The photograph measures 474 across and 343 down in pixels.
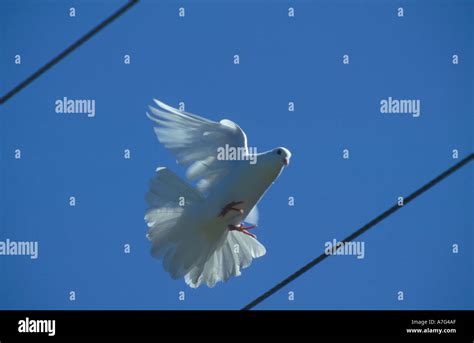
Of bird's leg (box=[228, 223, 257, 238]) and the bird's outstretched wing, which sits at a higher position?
the bird's outstretched wing

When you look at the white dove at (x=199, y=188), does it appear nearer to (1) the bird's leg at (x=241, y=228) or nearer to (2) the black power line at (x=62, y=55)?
(1) the bird's leg at (x=241, y=228)

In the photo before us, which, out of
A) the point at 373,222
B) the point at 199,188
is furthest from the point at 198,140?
the point at 373,222

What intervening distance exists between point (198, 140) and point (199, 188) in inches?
18.5

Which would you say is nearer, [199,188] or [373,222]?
[373,222]

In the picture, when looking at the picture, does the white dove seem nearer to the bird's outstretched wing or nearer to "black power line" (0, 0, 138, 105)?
the bird's outstretched wing

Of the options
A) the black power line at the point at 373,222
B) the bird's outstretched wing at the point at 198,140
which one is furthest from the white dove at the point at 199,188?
the black power line at the point at 373,222

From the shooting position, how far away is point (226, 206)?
10.1 m

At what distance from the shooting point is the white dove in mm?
10078

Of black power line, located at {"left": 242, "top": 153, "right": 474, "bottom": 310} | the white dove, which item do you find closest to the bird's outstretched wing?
the white dove

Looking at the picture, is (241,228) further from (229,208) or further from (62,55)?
(62,55)

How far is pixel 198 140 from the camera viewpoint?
10.2 meters

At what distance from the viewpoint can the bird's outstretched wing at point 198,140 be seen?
10156 mm
